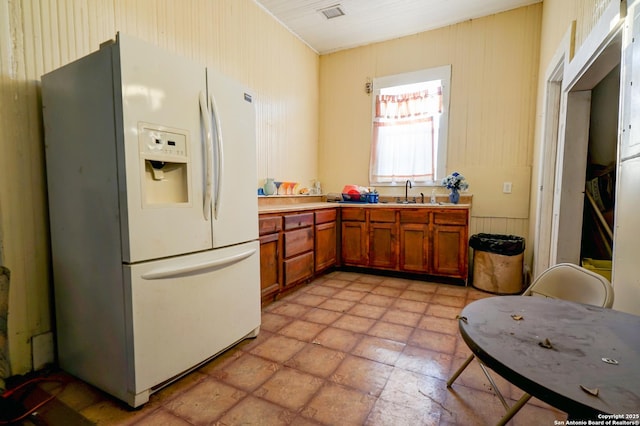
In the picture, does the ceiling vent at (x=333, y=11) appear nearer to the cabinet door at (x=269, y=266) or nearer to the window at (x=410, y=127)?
the window at (x=410, y=127)

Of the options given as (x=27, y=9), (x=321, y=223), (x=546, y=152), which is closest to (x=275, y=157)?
(x=321, y=223)

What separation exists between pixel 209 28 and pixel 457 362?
3186mm

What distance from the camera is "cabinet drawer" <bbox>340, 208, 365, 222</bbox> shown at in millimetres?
3574

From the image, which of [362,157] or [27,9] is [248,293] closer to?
[27,9]

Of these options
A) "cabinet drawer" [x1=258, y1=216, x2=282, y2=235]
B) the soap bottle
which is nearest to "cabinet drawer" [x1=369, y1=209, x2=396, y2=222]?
the soap bottle

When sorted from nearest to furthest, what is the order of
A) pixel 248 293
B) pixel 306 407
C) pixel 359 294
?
1. pixel 306 407
2. pixel 248 293
3. pixel 359 294

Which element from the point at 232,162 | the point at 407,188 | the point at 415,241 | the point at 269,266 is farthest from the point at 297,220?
the point at 407,188

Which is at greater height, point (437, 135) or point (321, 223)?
point (437, 135)

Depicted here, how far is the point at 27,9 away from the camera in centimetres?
156

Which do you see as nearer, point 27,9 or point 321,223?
point 27,9

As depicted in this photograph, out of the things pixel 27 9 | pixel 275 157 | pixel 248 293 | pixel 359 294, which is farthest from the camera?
pixel 275 157

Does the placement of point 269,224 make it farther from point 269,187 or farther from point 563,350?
point 563,350

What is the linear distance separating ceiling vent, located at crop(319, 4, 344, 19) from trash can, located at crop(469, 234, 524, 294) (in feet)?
9.56

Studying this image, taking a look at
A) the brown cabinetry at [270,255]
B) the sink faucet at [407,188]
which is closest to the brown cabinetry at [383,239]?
the sink faucet at [407,188]
